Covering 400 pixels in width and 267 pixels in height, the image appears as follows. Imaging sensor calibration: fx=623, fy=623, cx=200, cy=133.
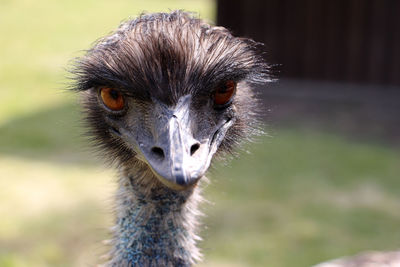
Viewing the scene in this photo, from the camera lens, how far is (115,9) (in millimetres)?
12508

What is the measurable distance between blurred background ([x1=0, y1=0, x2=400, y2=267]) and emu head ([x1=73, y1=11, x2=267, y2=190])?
0.43 metres

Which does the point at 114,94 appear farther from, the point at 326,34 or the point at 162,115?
the point at 326,34

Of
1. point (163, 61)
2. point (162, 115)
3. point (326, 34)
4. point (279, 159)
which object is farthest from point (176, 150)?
point (326, 34)

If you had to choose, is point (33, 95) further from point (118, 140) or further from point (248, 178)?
point (118, 140)

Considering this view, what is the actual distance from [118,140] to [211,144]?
0.95 ft

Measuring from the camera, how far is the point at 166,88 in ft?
4.57

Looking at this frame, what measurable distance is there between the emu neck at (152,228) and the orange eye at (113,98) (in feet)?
0.69

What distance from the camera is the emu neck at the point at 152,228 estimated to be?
1.59 m

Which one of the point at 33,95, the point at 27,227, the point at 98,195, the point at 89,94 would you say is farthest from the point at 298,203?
the point at 33,95

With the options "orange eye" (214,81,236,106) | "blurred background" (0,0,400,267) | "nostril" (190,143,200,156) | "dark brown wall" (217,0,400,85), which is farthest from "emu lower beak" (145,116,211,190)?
"dark brown wall" (217,0,400,85)

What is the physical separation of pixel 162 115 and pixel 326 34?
210 inches

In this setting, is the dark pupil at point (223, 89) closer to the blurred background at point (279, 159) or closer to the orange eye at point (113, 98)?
the orange eye at point (113, 98)

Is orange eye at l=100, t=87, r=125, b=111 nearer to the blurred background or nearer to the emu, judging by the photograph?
the emu

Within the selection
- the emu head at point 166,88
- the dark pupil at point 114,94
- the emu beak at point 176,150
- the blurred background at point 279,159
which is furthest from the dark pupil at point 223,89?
the blurred background at point 279,159
